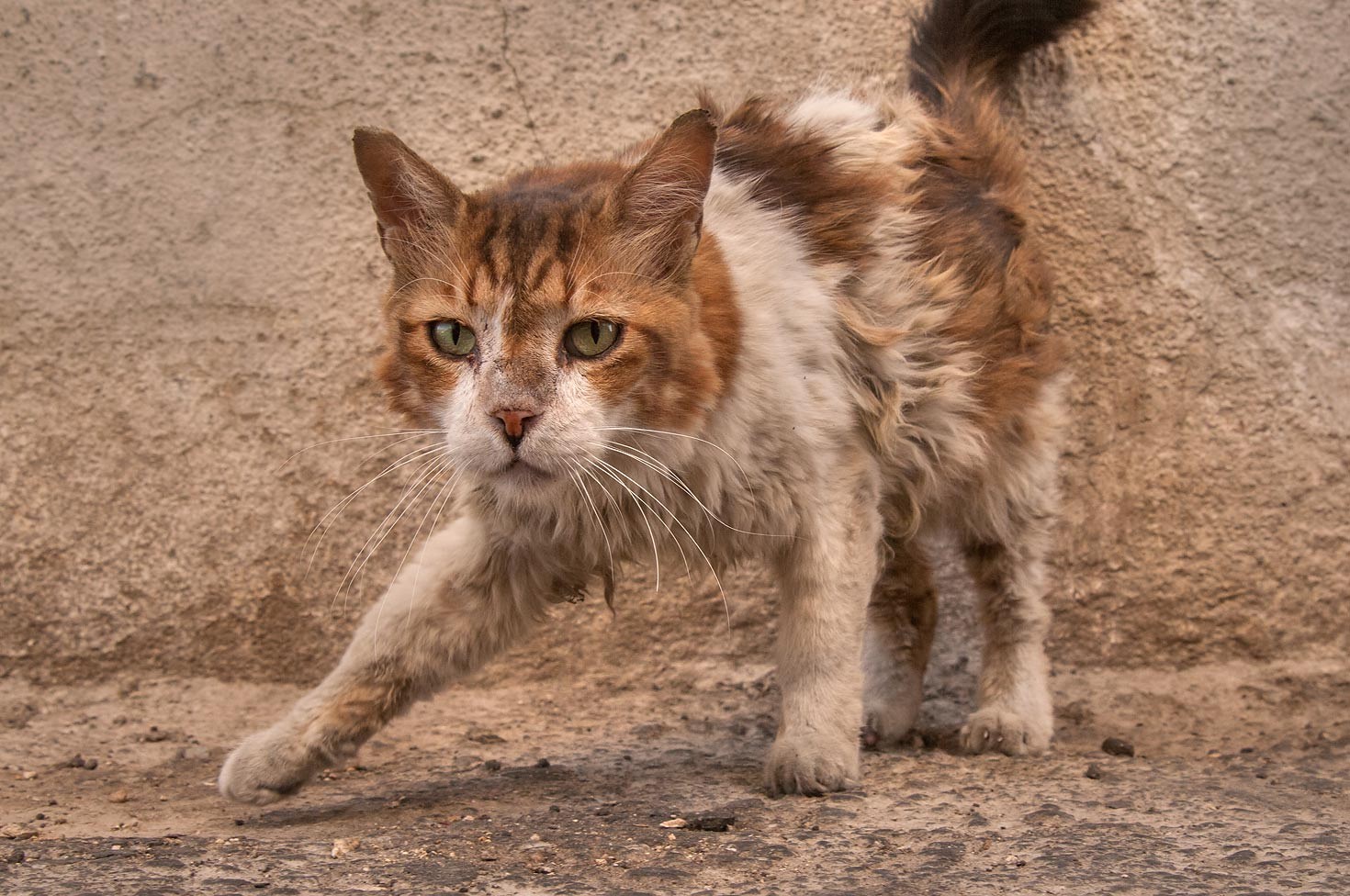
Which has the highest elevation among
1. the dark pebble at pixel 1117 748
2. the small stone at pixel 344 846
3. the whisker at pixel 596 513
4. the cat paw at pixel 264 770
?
the whisker at pixel 596 513

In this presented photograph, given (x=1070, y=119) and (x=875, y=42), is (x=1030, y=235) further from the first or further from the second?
(x=875, y=42)

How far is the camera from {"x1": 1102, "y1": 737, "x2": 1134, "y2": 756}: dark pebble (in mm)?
3742

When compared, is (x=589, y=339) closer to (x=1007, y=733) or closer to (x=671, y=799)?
(x=671, y=799)

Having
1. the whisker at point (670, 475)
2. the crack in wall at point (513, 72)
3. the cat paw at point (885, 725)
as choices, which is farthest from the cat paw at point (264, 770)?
the crack in wall at point (513, 72)

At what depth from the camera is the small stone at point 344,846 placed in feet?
9.14

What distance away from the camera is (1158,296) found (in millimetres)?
4258

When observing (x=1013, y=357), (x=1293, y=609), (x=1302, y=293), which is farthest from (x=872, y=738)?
(x=1302, y=293)

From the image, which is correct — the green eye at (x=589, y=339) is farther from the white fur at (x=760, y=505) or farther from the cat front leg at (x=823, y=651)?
the cat front leg at (x=823, y=651)

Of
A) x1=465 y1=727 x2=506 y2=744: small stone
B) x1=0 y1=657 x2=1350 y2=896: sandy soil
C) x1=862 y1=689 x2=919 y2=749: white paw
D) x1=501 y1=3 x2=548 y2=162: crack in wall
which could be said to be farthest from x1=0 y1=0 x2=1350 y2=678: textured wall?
x1=862 y1=689 x2=919 y2=749: white paw

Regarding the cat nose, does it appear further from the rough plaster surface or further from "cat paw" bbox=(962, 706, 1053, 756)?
"cat paw" bbox=(962, 706, 1053, 756)

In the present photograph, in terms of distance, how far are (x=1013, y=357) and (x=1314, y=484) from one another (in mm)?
1172

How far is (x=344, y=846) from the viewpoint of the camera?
2.82 meters

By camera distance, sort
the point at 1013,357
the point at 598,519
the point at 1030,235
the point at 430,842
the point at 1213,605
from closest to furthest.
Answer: the point at 430,842 → the point at 598,519 → the point at 1013,357 → the point at 1030,235 → the point at 1213,605

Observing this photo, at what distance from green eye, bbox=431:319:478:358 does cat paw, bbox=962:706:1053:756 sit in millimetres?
1744
